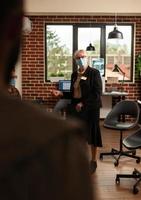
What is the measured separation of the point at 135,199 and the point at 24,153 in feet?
12.0

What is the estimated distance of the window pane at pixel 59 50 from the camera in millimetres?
8172

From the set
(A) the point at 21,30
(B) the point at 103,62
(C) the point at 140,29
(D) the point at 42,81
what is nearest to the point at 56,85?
(D) the point at 42,81

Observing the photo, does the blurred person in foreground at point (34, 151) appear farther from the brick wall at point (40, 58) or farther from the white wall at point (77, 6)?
the brick wall at point (40, 58)

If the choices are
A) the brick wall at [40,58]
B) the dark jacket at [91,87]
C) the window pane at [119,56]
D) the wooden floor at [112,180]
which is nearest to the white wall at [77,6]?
the brick wall at [40,58]

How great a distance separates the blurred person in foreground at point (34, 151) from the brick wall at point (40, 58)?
774cm

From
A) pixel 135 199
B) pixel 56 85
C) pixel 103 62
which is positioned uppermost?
pixel 103 62

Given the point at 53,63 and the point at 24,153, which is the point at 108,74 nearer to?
the point at 53,63

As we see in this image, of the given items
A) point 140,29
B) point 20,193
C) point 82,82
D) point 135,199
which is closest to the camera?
point 20,193

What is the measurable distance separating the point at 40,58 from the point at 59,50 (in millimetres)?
452

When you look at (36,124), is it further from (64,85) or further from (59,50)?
(59,50)

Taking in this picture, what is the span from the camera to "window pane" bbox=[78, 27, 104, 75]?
26.8ft

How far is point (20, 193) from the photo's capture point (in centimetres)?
35

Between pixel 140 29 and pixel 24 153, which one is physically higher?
→ pixel 140 29

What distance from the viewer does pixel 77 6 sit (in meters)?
7.05
